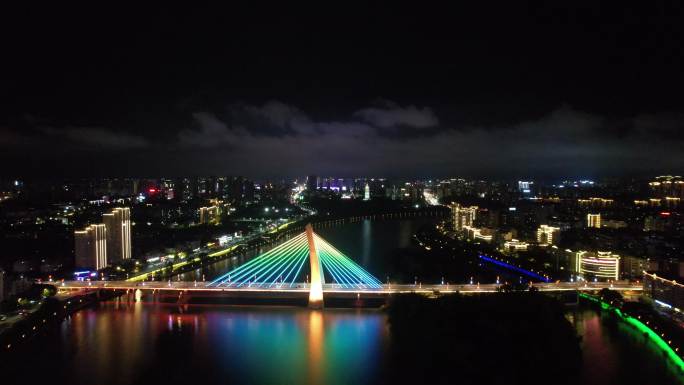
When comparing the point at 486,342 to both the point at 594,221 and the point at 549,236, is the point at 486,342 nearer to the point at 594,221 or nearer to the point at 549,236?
the point at 549,236

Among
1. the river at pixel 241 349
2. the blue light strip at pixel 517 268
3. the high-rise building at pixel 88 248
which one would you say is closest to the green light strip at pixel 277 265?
the river at pixel 241 349

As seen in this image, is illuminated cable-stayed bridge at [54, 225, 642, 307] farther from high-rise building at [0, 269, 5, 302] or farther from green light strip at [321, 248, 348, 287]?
high-rise building at [0, 269, 5, 302]

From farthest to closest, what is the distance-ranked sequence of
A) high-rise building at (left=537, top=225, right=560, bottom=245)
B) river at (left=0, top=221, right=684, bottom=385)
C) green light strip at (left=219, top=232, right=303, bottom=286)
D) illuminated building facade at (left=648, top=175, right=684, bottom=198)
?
illuminated building facade at (left=648, top=175, right=684, bottom=198) < high-rise building at (left=537, top=225, right=560, bottom=245) < green light strip at (left=219, top=232, right=303, bottom=286) < river at (left=0, top=221, right=684, bottom=385)

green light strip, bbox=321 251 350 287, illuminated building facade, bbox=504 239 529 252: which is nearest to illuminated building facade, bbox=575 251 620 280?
illuminated building facade, bbox=504 239 529 252

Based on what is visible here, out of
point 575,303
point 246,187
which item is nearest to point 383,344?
point 575,303

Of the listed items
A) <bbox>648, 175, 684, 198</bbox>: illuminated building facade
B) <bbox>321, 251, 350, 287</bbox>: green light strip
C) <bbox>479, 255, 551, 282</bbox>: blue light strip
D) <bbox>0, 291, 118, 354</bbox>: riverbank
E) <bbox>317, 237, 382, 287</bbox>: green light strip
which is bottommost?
<bbox>479, 255, 551, 282</bbox>: blue light strip

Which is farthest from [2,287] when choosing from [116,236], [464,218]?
[464,218]
